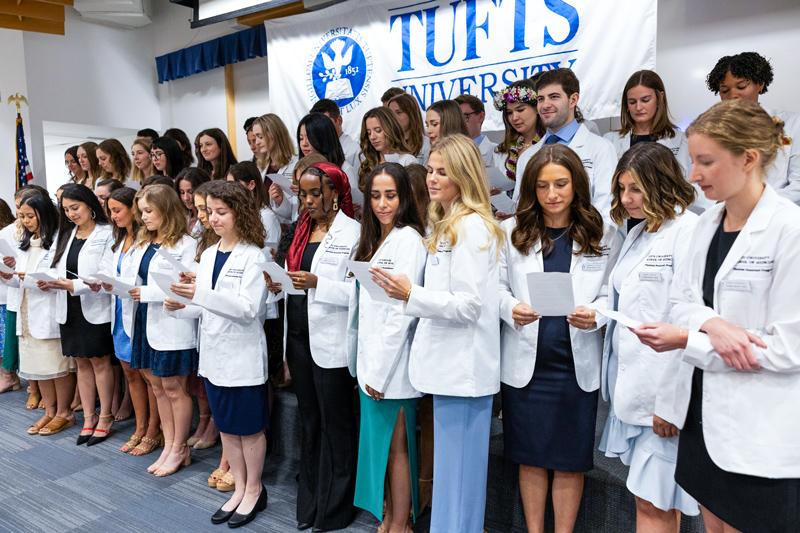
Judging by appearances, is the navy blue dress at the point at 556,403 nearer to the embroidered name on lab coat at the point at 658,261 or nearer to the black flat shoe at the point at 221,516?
the embroidered name on lab coat at the point at 658,261

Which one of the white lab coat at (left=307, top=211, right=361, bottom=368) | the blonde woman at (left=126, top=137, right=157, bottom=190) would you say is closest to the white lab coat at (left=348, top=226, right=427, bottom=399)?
the white lab coat at (left=307, top=211, right=361, bottom=368)

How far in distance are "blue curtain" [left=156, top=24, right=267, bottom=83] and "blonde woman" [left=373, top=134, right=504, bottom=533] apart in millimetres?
5152

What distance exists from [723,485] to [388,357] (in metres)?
1.17

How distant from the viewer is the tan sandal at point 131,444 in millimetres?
3580

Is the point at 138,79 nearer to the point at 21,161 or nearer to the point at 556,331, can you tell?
the point at 21,161

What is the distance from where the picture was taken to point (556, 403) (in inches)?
81.0

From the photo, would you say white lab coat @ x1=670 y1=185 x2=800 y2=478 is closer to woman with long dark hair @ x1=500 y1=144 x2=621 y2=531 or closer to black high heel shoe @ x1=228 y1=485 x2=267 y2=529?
woman with long dark hair @ x1=500 y1=144 x2=621 y2=531

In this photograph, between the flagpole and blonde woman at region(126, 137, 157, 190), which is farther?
the flagpole

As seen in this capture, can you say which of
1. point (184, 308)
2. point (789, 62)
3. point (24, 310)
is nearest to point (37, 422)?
point (24, 310)

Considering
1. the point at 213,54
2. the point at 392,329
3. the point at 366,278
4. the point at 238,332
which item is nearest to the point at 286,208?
the point at 238,332

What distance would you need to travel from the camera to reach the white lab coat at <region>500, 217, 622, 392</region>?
6.66 ft

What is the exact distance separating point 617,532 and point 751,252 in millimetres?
1440

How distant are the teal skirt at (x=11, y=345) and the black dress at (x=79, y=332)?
3.06ft

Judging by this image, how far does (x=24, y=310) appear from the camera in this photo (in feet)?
13.2
